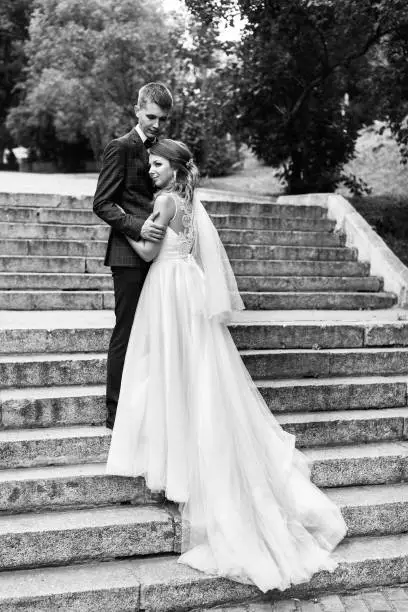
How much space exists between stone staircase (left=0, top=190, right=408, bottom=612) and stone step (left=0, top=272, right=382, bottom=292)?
12mm

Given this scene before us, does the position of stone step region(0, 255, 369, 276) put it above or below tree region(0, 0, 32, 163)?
below

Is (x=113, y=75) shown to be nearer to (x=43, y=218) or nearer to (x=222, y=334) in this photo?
(x=43, y=218)

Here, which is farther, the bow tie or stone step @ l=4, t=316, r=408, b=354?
stone step @ l=4, t=316, r=408, b=354

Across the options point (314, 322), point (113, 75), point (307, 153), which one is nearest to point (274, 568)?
point (314, 322)

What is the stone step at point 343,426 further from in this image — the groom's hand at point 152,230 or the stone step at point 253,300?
the stone step at point 253,300

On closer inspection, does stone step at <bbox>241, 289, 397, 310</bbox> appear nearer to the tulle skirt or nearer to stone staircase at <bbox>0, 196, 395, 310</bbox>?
stone staircase at <bbox>0, 196, 395, 310</bbox>

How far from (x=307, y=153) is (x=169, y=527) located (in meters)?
9.43

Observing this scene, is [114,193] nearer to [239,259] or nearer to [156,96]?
[156,96]

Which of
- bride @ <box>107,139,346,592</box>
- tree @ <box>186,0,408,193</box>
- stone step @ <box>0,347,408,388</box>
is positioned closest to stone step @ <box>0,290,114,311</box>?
stone step @ <box>0,347,408,388</box>

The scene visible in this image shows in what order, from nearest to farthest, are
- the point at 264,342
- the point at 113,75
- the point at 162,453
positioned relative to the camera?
the point at 162,453 → the point at 264,342 → the point at 113,75

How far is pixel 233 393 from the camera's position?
12.7ft

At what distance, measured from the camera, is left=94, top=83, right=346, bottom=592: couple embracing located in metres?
3.67

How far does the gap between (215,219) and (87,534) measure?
514 centimetres

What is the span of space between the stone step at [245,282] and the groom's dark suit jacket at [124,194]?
2.54 metres
